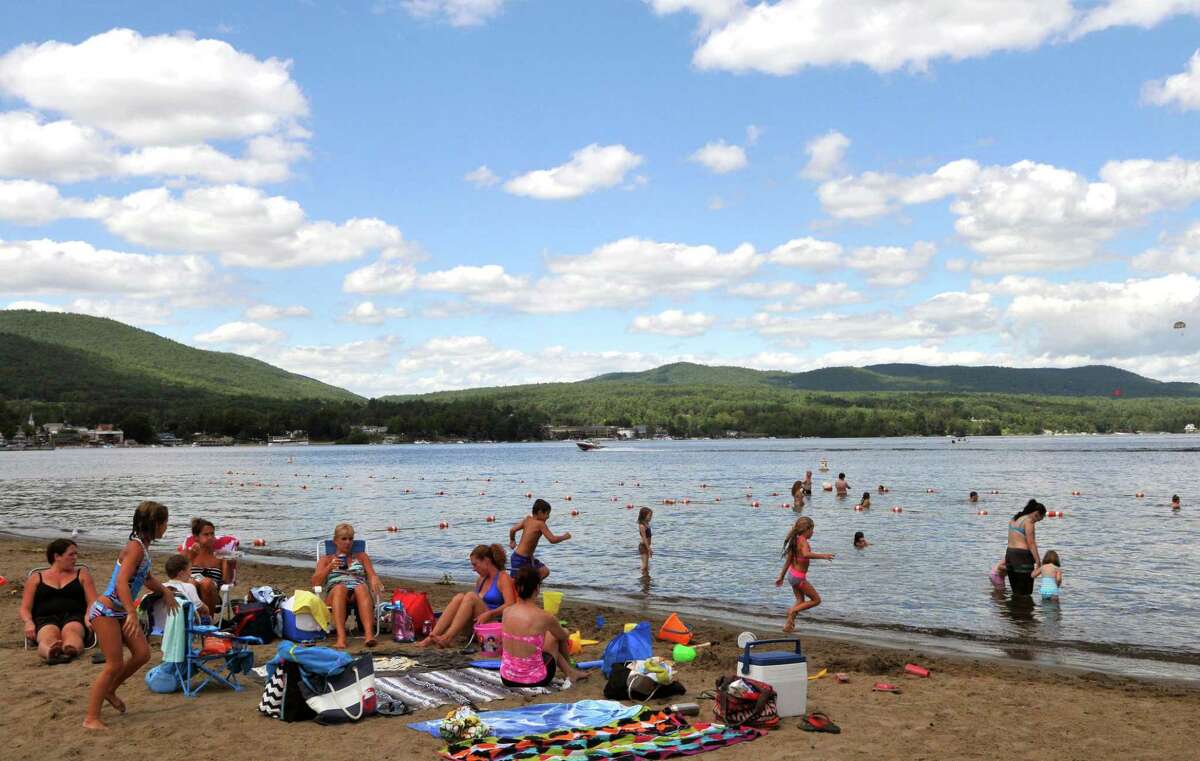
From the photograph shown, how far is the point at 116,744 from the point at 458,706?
2.89 m

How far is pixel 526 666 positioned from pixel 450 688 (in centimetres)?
78

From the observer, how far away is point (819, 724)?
26.7 ft

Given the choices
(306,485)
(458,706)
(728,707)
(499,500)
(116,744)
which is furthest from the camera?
(306,485)

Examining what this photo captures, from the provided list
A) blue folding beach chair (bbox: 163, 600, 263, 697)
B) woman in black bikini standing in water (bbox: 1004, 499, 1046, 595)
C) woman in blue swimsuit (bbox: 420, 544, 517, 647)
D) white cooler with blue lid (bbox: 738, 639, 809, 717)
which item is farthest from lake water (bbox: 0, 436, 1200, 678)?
blue folding beach chair (bbox: 163, 600, 263, 697)

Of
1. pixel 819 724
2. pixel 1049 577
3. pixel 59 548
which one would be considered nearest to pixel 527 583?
pixel 819 724

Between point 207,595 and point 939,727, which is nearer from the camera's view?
point 939,727

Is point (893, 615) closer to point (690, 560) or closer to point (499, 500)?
point (690, 560)

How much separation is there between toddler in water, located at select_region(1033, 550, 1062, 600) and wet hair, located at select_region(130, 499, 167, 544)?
13.7 m

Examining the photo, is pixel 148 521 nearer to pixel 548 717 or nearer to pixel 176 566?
pixel 176 566

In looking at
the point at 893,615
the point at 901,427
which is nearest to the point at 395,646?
the point at 893,615

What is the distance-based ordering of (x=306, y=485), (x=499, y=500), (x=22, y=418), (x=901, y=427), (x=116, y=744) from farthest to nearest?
1. (x=901, y=427)
2. (x=22, y=418)
3. (x=306, y=485)
4. (x=499, y=500)
5. (x=116, y=744)

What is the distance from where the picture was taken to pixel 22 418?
164m

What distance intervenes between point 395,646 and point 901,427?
19466 cm

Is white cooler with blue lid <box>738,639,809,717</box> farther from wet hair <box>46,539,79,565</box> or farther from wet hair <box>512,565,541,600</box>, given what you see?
wet hair <box>46,539,79,565</box>
